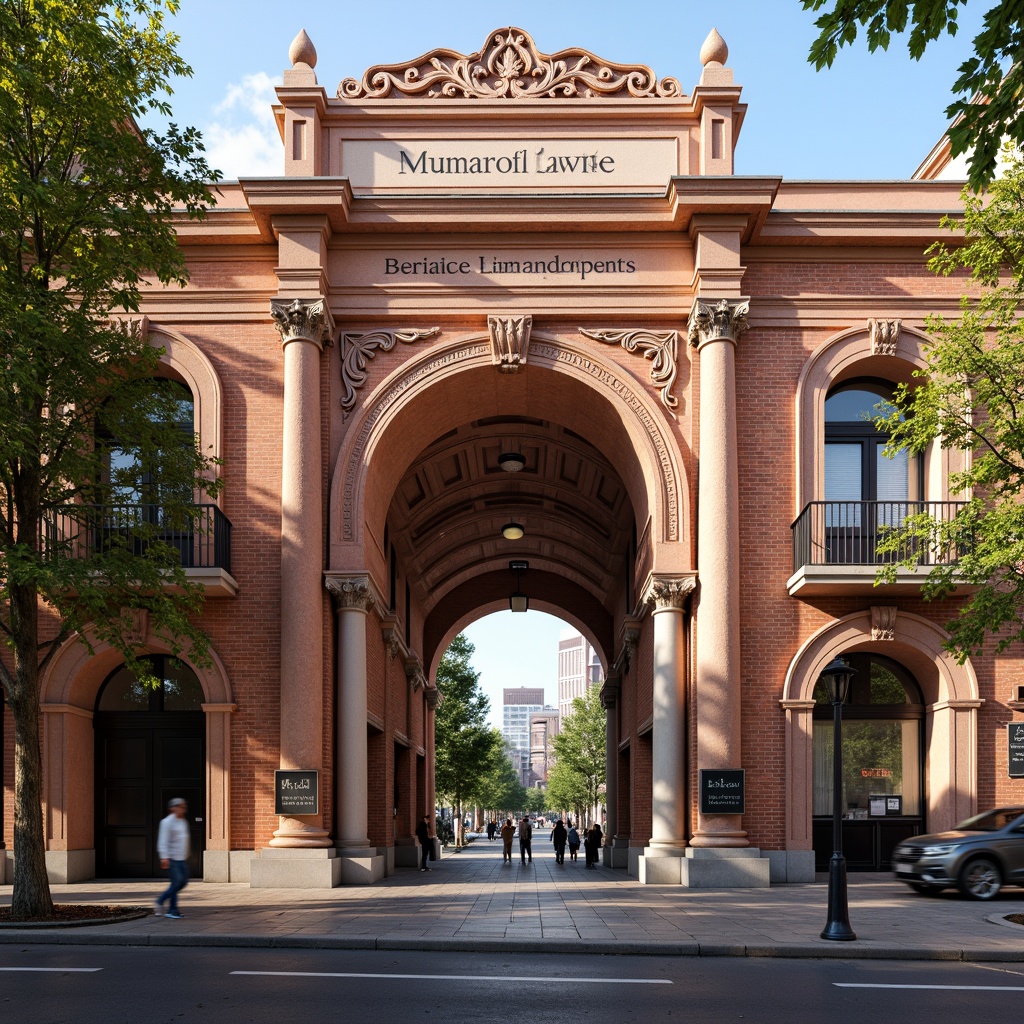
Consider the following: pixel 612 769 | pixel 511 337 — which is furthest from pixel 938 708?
pixel 612 769

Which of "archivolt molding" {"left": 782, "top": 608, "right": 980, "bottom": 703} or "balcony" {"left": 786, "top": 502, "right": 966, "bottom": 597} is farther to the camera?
"archivolt molding" {"left": 782, "top": 608, "right": 980, "bottom": 703}

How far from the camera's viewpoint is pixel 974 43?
7180 millimetres

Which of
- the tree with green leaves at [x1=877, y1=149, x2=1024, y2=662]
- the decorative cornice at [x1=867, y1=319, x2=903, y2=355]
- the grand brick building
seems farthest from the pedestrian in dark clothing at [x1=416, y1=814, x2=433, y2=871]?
the tree with green leaves at [x1=877, y1=149, x2=1024, y2=662]

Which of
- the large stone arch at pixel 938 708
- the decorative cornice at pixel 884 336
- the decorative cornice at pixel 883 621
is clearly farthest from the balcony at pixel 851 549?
the decorative cornice at pixel 884 336

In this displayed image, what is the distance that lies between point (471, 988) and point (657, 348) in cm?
1364

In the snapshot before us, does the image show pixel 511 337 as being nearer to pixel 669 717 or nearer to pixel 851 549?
pixel 851 549

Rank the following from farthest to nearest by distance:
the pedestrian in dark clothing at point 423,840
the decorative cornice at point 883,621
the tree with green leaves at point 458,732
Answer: the tree with green leaves at point 458,732, the pedestrian in dark clothing at point 423,840, the decorative cornice at point 883,621

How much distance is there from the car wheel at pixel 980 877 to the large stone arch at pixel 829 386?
6.40m

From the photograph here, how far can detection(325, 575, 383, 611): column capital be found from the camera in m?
20.3

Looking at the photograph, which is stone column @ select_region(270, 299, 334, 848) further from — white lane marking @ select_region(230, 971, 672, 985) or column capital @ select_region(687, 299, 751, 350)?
white lane marking @ select_region(230, 971, 672, 985)

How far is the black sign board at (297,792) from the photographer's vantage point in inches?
749

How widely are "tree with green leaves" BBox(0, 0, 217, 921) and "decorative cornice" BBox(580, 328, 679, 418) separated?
7.94 m

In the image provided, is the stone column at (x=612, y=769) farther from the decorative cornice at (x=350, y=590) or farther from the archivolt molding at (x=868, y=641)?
the decorative cornice at (x=350, y=590)

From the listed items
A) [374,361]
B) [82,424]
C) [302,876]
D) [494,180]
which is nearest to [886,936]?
[302,876]
